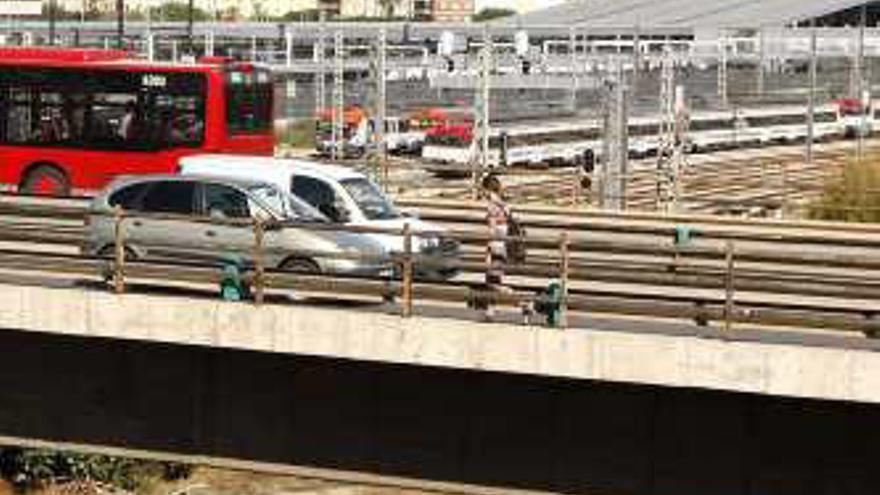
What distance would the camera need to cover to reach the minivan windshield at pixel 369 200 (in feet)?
64.9

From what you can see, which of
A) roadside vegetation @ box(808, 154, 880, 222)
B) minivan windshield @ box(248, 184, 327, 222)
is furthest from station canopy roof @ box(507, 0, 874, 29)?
minivan windshield @ box(248, 184, 327, 222)

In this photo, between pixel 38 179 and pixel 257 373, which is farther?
pixel 38 179

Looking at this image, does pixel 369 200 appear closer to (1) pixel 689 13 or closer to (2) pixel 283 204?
(2) pixel 283 204

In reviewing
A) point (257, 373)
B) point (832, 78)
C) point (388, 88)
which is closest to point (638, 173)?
point (257, 373)

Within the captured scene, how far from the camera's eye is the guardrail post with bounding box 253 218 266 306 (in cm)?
1493

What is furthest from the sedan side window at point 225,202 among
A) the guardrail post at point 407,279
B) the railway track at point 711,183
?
the railway track at point 711,183

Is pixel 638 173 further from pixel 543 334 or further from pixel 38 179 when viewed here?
pixel 543 334

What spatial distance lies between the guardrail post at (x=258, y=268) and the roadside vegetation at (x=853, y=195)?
18.8 meters

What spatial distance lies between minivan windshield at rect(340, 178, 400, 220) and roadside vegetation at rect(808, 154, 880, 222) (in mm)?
13942

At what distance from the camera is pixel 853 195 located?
1401 inches

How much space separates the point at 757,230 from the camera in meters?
25.5

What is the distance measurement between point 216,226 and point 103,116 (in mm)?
13431

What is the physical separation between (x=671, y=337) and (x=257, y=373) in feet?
13.2

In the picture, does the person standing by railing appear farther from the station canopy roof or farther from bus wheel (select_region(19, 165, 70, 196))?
the station canopy roof
